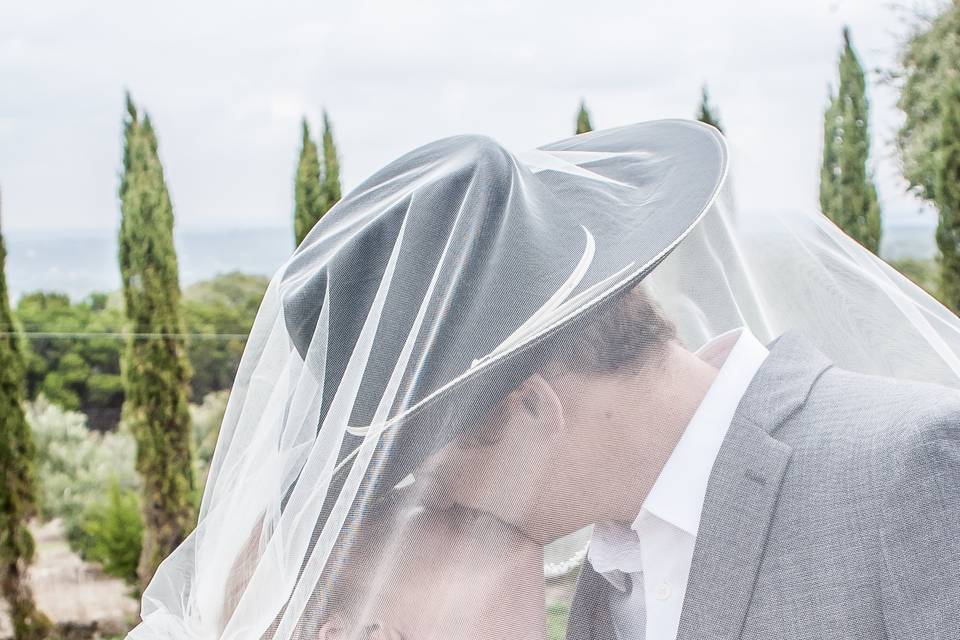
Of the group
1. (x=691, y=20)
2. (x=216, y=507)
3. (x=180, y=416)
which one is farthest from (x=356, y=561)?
(x=691, y=20)

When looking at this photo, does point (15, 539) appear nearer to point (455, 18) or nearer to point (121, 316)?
point (121, 316)

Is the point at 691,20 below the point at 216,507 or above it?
above

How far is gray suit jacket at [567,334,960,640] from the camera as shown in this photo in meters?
1.07

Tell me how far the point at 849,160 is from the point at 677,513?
7805mm

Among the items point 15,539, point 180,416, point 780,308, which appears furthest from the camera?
point 180,416

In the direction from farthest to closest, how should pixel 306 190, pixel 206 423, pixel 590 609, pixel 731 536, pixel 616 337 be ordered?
pixel 306 190, pixel 206 423, pixel 590 609, pixel 616 337, pixel 731 536

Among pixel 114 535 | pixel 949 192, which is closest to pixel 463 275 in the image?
pixel 114 535

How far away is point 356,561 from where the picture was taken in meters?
1.23

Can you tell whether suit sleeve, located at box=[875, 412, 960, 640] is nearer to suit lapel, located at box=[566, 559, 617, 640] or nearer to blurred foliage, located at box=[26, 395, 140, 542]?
suit lapel, located at box=[566, 559, 617, 640]

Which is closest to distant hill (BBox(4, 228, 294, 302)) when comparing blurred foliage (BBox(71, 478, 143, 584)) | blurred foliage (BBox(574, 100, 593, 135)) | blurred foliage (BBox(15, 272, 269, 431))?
blurred foliage (BBox(15, 272, 269, 431))

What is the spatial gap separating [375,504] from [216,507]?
399 millimetres

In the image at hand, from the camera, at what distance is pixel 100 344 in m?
6.86

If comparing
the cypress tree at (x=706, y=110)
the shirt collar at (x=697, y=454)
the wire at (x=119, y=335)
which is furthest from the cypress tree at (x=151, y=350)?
the shirt collar at (x=697, y=454)

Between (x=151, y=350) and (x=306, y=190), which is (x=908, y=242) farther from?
(x=151, y=350)
